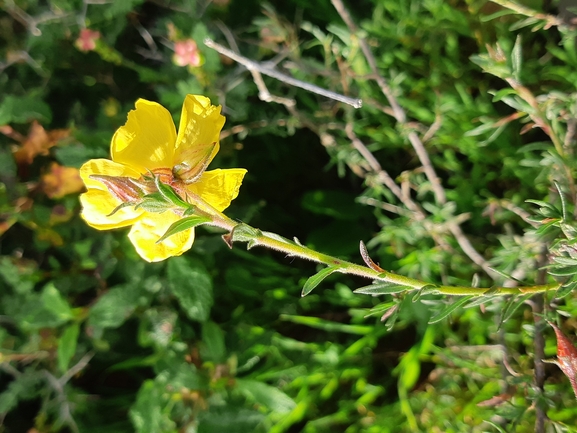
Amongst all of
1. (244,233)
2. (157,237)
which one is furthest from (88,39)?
(244,233)

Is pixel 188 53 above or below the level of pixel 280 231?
above

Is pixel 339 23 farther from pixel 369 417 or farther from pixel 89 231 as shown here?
pixel 369 417

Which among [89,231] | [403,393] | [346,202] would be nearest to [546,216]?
[403,393]

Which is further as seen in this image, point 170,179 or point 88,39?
point 88,39

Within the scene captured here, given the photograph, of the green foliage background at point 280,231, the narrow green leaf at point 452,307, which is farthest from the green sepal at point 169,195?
the green foliage background at point 280,231

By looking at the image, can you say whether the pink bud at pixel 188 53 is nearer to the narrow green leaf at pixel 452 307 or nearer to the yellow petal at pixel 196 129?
the yellow petal at pixel 196 129

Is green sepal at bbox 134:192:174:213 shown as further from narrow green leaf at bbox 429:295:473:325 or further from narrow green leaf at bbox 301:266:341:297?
narrow green leaf at bbox 429:295:473:325

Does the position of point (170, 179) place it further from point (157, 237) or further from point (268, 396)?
point (268, 396)

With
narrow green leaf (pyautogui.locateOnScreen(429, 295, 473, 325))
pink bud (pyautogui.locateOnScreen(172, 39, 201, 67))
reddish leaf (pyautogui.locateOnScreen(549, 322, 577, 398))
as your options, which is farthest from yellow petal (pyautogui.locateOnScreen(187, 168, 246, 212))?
pink bud (pyautogui.locateOnScreen(172, 39, 201, 67))
